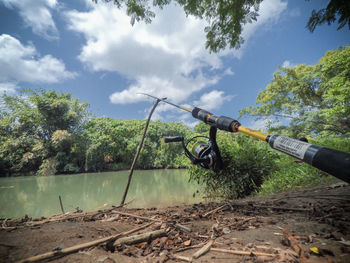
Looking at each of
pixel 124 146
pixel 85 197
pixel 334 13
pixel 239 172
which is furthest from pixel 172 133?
pixel 334 13

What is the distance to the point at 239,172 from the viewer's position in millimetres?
3957

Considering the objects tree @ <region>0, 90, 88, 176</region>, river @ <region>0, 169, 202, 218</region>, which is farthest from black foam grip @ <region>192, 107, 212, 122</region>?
tree @ <region>0, 90, 88, 176</region>

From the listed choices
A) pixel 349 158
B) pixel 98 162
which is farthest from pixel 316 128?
pixel 98 162

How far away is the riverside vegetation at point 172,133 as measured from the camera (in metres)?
4.09

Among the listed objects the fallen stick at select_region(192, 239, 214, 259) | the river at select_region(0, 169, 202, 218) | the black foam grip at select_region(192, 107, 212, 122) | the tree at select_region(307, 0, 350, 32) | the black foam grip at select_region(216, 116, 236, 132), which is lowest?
the river at select_region(0, 169, 202, 218)

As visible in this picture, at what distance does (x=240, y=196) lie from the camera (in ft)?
13.2

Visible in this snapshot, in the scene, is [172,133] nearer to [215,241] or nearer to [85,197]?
[85,197]

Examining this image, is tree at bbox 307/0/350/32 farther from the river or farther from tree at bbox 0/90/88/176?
tree at bbox 0/90/88/176

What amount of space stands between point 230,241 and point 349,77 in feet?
Result: 29.1

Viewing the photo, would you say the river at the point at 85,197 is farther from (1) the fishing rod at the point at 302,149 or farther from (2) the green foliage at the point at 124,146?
(2) the green foliage at the point at 124,146

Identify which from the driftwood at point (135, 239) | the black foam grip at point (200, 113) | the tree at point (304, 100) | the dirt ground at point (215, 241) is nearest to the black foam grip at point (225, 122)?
the black foam grip at point (200, 113)

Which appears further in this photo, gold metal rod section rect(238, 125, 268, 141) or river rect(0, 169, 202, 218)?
river rect(0, 169, 202, 218)

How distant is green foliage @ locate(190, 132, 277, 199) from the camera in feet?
13.0

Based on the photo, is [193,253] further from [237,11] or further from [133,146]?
[133,146]
